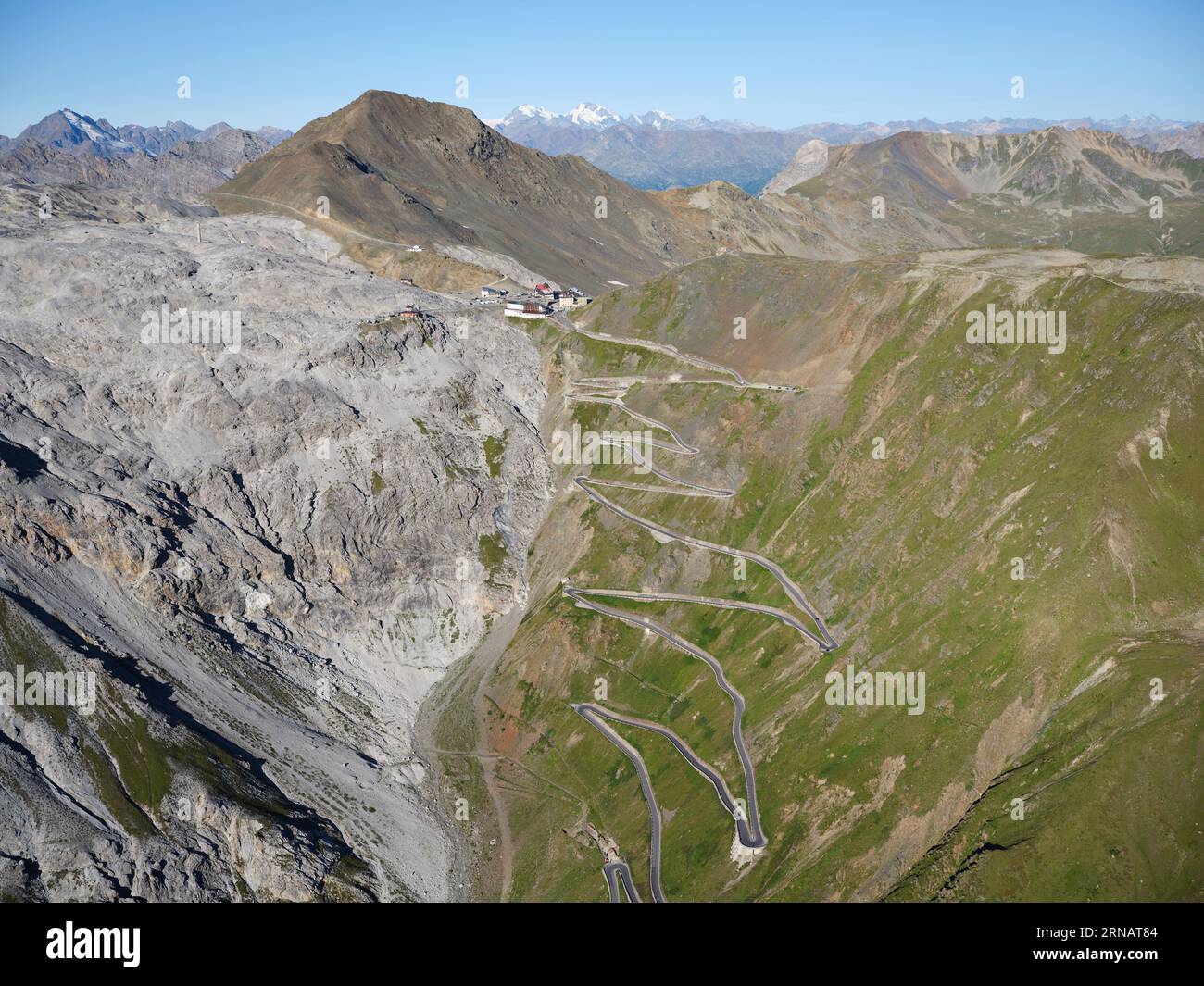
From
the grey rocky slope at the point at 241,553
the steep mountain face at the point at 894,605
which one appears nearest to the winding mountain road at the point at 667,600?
the steep mountain face at the point at 894,605

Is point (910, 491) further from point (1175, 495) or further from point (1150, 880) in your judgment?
point (1150, 880)

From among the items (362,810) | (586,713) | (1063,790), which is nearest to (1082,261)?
(1063,790)

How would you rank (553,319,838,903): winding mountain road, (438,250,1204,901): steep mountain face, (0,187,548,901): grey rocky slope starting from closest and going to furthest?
(438,250,1204,901): steep mountain face < (0,187,548,901): grey rocky slope < (553,319,838,903): winding mountain road

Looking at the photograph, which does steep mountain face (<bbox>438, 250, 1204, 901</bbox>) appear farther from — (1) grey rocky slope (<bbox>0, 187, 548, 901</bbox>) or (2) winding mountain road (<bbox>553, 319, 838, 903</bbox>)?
(1) grey rocky slope (<bbox>0, 187, 548, 901</bbox>)

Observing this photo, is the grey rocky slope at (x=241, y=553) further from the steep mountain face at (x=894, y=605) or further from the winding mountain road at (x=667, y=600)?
the winding mountain road at (x=667, y=600)

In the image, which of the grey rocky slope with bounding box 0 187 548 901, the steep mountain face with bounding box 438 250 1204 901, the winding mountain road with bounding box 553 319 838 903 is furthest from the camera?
the winding mountain road with bounding box 553 319 838 903

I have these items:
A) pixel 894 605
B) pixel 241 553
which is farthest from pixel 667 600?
pixel 241 553

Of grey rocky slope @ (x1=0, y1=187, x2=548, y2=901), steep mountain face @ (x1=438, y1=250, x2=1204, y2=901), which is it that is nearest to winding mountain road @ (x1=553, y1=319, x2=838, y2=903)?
steep mountain face @ (x1=438, y1=250, x2=1204, y2=901)
